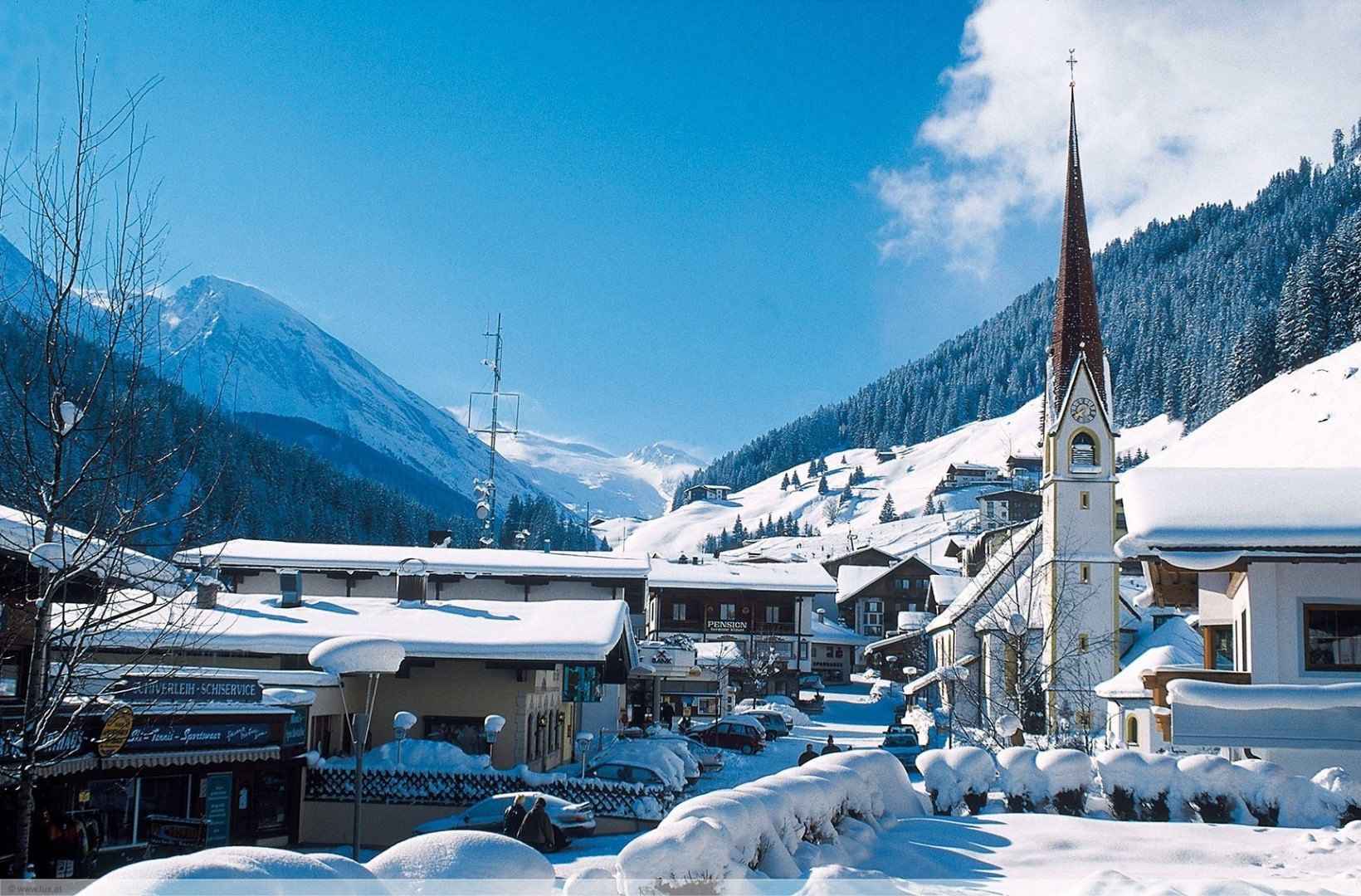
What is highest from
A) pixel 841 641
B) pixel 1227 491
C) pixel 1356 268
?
pixel 1356 268

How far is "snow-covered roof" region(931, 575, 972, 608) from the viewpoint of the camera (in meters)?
83.8

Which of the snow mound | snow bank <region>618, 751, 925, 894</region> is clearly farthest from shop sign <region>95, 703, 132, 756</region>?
snow bank <region>618, 751, 925, 894</region>

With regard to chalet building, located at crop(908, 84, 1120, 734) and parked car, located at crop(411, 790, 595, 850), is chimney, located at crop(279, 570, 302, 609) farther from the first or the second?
chalet building, located at crop(908, 84, 1120, 734)

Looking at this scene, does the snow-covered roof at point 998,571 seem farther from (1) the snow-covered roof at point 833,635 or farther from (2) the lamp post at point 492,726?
(2) the lamp post at point 492,726

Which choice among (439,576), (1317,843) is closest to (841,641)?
(439,576)

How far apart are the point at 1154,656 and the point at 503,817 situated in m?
18.5

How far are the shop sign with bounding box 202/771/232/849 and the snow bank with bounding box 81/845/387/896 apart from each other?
16405mm

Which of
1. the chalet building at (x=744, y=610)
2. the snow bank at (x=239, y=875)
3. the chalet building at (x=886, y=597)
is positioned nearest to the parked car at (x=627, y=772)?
the snow bank at (x=239, y=875)

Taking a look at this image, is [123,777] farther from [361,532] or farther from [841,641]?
[361,532]

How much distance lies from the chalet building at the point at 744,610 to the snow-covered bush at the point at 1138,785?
5927 centimetres

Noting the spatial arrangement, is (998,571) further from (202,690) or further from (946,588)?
(202,690)

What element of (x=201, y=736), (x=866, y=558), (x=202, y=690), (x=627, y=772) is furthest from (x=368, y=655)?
(x=866, y=558)

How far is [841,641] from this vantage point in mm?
90125

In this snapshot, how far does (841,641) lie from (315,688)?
70.5 meters
